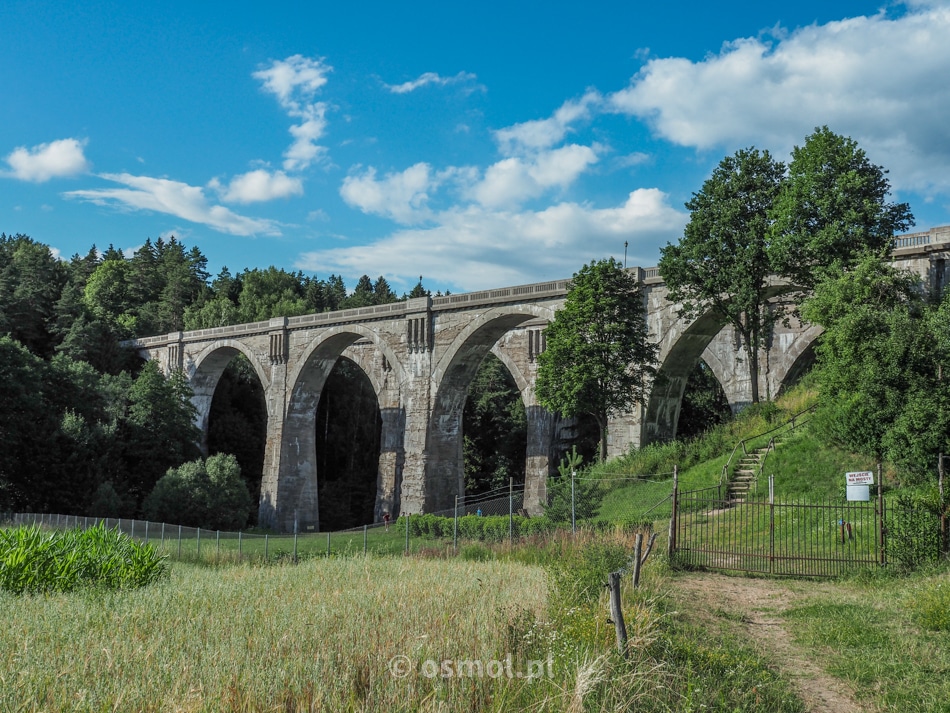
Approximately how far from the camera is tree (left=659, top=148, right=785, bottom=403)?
79.4 ft

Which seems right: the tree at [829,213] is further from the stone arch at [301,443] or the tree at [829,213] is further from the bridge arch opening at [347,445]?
the bridge arch opening at [347,445]

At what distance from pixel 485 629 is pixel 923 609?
230 inches

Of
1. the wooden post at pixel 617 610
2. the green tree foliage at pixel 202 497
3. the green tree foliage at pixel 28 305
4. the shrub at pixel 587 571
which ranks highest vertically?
the green tree foliage at pixel 28 305

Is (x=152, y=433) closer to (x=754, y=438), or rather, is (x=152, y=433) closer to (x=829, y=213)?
(x=754, y=438)

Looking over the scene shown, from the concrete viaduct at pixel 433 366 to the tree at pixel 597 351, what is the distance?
1.36 metres

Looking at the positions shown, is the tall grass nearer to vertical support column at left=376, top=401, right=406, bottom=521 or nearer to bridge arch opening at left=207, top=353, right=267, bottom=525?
vertical support column at left=376, top=401, right=406, bottom=521

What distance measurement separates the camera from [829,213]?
21.9 metres

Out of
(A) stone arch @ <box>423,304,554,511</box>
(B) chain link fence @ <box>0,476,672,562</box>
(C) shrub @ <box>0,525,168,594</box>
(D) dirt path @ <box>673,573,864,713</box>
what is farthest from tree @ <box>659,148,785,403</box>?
(C) shrub @ <box>0,525,168,594</box>

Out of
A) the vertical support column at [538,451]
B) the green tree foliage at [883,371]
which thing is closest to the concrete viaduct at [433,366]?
the vertical support column at [538,451]

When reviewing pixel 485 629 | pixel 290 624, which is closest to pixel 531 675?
pixel 485 629

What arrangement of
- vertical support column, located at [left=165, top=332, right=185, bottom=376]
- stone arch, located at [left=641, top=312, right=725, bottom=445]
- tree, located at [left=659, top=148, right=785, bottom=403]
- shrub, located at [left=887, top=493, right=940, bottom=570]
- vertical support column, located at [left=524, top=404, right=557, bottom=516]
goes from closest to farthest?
shrub, located at [left=887, top=493, right=940, bottom=570] < tree, located at [left=659, top=148, right=785, bottom=403] < stone arch, located at [left=641, top=312, right=725, bottom=445] < vertical support column, located at [left=524, top=404, right=557, bottom=516] < vertical support column, located at [left=165, top=332, right=185, bottom=376]

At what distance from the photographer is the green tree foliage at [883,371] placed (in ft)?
55.6

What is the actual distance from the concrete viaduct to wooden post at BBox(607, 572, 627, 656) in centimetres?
2020

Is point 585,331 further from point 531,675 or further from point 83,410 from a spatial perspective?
point 83,410
